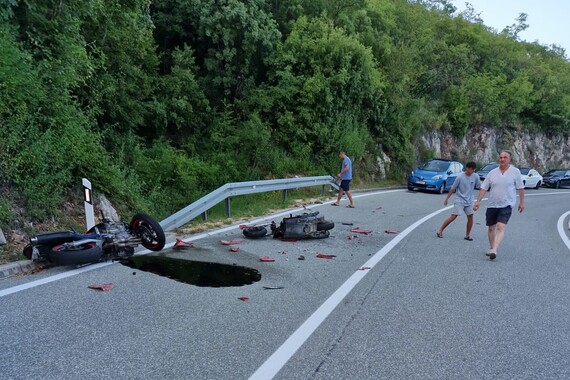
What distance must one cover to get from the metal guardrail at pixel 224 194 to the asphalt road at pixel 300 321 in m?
1.74

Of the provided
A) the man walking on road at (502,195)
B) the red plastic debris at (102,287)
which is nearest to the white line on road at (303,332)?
the red plastic debris at (102,287)

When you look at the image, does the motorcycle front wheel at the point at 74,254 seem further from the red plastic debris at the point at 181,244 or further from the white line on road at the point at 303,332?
the white line on road at the point at 303,332

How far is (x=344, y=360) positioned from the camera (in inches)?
147

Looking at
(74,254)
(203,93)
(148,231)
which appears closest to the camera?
(74,254)

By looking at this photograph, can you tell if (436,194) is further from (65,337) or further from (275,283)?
(65,337)

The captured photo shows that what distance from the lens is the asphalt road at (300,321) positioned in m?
3.59

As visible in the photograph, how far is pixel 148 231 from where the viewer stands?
694cm

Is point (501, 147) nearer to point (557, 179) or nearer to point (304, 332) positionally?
point (557, 179)

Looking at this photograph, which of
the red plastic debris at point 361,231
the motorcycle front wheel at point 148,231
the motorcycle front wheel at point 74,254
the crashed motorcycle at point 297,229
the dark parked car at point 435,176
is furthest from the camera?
the dark parked car at point 435,176

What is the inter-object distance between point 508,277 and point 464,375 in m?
3.66

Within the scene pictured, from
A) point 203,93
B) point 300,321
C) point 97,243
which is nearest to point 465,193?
point 300,321

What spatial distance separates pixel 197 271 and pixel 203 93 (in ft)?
45.8

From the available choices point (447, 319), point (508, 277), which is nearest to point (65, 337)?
point (447, 319)

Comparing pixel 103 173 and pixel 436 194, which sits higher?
pixel 103 173
